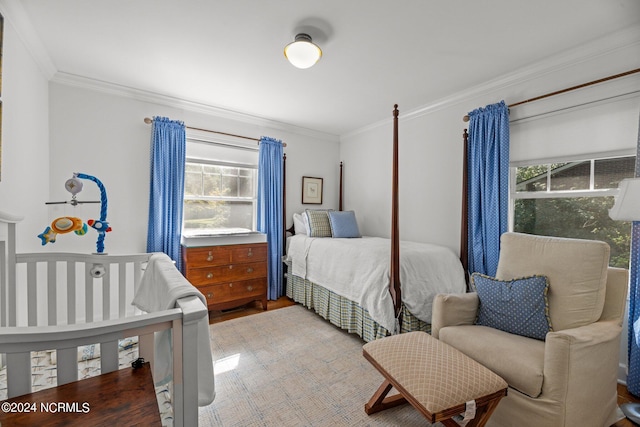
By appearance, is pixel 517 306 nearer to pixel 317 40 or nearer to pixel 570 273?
pixel 570 273

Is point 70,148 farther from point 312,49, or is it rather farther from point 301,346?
point 301,346

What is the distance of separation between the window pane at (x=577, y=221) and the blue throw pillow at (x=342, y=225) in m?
1.71

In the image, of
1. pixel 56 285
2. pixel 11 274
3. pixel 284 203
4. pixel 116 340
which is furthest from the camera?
pixel 284 203

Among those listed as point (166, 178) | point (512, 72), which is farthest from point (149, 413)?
point (512, 72)

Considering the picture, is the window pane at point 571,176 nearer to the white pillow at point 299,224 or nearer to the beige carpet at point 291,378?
the beige carpet at point 291,378

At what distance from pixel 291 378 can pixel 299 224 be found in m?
2.11

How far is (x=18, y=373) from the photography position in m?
0.93

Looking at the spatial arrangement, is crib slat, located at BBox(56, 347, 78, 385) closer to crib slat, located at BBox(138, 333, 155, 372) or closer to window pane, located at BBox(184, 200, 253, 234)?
crib slat, located at BBox(138, 333, 155, 372)

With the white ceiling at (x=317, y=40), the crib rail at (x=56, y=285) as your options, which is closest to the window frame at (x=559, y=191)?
the white ceiling at (x=317, y=40)

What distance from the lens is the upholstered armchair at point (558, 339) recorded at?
127cm

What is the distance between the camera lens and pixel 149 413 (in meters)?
0.93

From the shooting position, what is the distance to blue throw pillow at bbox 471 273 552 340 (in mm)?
1595

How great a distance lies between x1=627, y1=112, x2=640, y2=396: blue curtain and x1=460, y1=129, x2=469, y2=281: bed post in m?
1.04

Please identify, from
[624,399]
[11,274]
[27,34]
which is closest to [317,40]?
[27,34]
